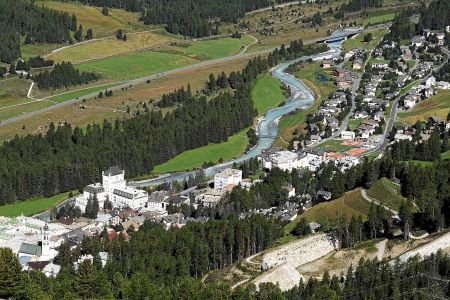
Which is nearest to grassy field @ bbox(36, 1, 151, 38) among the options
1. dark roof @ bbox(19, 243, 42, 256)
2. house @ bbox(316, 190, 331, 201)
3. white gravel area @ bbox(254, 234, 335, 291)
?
house @ bbox(316, 190, 331, 201)

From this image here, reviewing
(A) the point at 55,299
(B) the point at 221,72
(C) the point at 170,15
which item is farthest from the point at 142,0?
(A) the point at 55,299

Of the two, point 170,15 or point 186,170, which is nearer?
point 186,170

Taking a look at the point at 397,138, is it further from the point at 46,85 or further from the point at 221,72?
the point at 46,85

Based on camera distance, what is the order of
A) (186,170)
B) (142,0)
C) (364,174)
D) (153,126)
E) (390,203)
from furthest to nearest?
(142,0)
(153,126)
(186,170)
(364,174)
(390,203)

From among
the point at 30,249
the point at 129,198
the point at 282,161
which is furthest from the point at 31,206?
the point at 282,161

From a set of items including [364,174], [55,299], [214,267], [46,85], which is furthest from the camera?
[46,85]

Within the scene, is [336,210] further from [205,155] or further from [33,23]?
[33,23]

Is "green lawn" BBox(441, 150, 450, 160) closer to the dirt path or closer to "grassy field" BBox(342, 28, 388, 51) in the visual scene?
the dirt path
